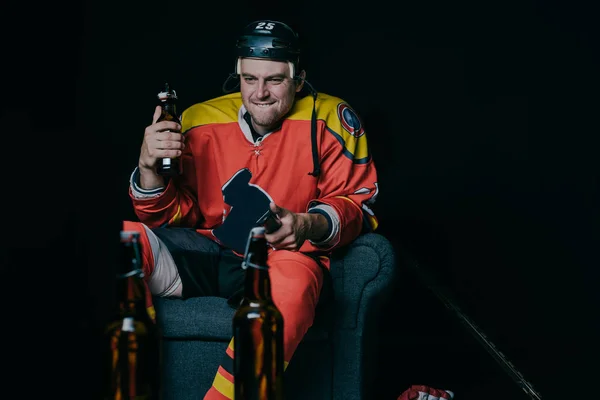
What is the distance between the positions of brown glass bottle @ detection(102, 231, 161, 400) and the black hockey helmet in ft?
3.71

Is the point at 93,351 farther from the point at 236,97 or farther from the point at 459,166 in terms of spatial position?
the point at 459,166

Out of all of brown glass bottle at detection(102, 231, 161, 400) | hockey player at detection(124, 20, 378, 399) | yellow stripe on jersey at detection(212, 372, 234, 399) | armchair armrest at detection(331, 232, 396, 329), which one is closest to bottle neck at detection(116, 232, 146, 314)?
brown glass bottle at detection(102, 231, 161, 400)

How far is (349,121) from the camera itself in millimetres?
2463

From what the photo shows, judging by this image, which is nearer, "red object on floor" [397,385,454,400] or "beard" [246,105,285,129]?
"beard" [246,105,285,129]

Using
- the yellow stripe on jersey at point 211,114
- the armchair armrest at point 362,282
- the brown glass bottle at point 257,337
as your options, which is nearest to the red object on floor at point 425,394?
the armchair armrest at point 362,282

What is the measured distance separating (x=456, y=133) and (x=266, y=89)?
4.08 feet

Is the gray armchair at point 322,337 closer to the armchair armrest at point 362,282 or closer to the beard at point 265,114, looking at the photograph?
the armchair armrest at point 362,282

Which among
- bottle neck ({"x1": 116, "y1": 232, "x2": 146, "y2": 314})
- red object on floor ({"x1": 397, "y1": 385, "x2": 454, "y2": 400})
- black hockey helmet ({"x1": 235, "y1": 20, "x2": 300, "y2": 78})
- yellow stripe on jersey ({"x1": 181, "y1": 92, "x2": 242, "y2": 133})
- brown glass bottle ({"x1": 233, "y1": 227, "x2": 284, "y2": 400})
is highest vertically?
black hockey helmet ({"x1": 235, "y1": 20, "x2": 300, "y2": 78})

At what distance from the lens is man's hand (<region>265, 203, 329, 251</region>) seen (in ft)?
5.64

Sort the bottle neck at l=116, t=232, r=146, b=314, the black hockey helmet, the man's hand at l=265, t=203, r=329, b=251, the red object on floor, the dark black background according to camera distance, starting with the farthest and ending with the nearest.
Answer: the dark black background, the red object on floor, the black hockey helmet, the man's hand at l=265, t=203, r=329, b=251, the bottle neck at l=116, t=232, r=146, b=314

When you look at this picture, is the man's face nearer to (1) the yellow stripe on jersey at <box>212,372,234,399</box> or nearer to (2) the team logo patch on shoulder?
(2) the team logo patch on shoulder

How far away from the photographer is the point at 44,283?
6.89 ft

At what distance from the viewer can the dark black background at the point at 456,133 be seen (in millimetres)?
3145

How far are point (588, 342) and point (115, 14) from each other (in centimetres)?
223
